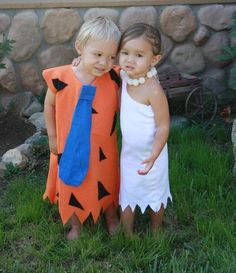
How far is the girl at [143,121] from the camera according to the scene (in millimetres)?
2477

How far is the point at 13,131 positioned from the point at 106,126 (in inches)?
68.3

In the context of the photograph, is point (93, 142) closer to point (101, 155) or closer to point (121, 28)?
point (101, 155)

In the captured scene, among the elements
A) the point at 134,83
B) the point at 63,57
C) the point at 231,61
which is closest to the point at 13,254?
the point at 134,83

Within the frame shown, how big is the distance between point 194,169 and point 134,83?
1150mm

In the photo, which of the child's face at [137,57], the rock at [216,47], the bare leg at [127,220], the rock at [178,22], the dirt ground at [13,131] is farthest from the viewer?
the rock at [216,47]

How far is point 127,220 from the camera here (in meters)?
2.84

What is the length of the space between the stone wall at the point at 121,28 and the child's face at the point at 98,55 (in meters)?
1.96

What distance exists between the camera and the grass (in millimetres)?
2645

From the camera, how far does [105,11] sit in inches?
175

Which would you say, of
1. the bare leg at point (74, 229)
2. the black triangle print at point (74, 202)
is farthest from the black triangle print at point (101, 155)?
the bare leg at point (74, 229)

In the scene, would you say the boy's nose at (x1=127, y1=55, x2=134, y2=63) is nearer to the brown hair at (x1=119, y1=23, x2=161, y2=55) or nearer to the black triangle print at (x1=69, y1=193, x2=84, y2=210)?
the brown hair at (x1=119, y1=23, x2=161, y2=55)

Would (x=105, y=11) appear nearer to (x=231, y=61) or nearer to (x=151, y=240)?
(x=231, y=61)

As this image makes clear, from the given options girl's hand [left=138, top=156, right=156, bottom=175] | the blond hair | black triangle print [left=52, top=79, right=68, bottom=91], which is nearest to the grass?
girl's hand [left=138, top=156, right=156, bottom=175]

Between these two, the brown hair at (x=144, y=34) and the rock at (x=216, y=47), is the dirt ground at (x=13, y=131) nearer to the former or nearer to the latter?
the rock at (x=216, y=47)
